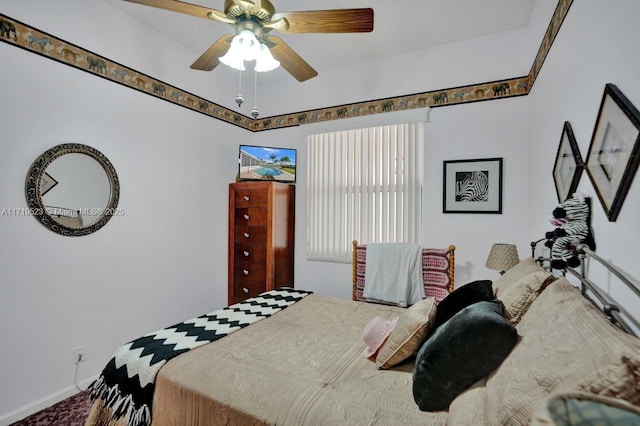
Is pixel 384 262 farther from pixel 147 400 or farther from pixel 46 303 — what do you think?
pixel 46 303

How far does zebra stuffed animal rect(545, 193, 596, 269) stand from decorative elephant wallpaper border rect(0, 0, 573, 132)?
1138 mm

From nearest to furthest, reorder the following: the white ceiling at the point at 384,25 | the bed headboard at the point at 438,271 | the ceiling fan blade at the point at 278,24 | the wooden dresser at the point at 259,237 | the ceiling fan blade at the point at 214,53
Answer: the ceiling fan blade at the point at 278,24, the ceiling fan blade at the point at 214,53, the white ceiling at the point at 384,25, the bed headboard at the point at 438,271, the wooden dresser at the point at 259,237

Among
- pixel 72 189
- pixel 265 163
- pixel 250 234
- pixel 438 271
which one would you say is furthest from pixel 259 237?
pixel 438 271

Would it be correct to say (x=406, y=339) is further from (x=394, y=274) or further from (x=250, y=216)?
(x=250, y=216)

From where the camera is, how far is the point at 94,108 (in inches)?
92.9

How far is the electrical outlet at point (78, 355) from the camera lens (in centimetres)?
224

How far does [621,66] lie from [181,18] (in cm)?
306

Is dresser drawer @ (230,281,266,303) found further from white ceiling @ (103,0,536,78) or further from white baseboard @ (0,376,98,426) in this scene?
white ceiling @ (103,0,536,78)

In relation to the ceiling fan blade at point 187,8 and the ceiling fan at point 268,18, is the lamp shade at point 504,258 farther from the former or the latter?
the ceiling fan blade at point 187,8

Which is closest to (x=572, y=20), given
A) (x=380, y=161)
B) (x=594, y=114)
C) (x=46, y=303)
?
(x=594, y=114)

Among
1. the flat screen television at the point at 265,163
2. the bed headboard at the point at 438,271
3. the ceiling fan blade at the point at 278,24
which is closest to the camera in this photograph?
the ceiling fan blade at the point at 278,24

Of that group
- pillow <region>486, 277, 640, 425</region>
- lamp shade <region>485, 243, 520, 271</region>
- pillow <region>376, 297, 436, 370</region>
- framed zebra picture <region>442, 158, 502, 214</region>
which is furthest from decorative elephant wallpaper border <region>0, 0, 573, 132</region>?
pillow <region>376, 297, 436, 370</region>

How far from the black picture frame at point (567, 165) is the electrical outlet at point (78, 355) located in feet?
11.3

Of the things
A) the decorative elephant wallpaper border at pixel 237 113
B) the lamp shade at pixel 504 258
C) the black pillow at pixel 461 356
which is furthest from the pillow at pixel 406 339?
the decorative elephant wallpaper border at pixel 237 113
